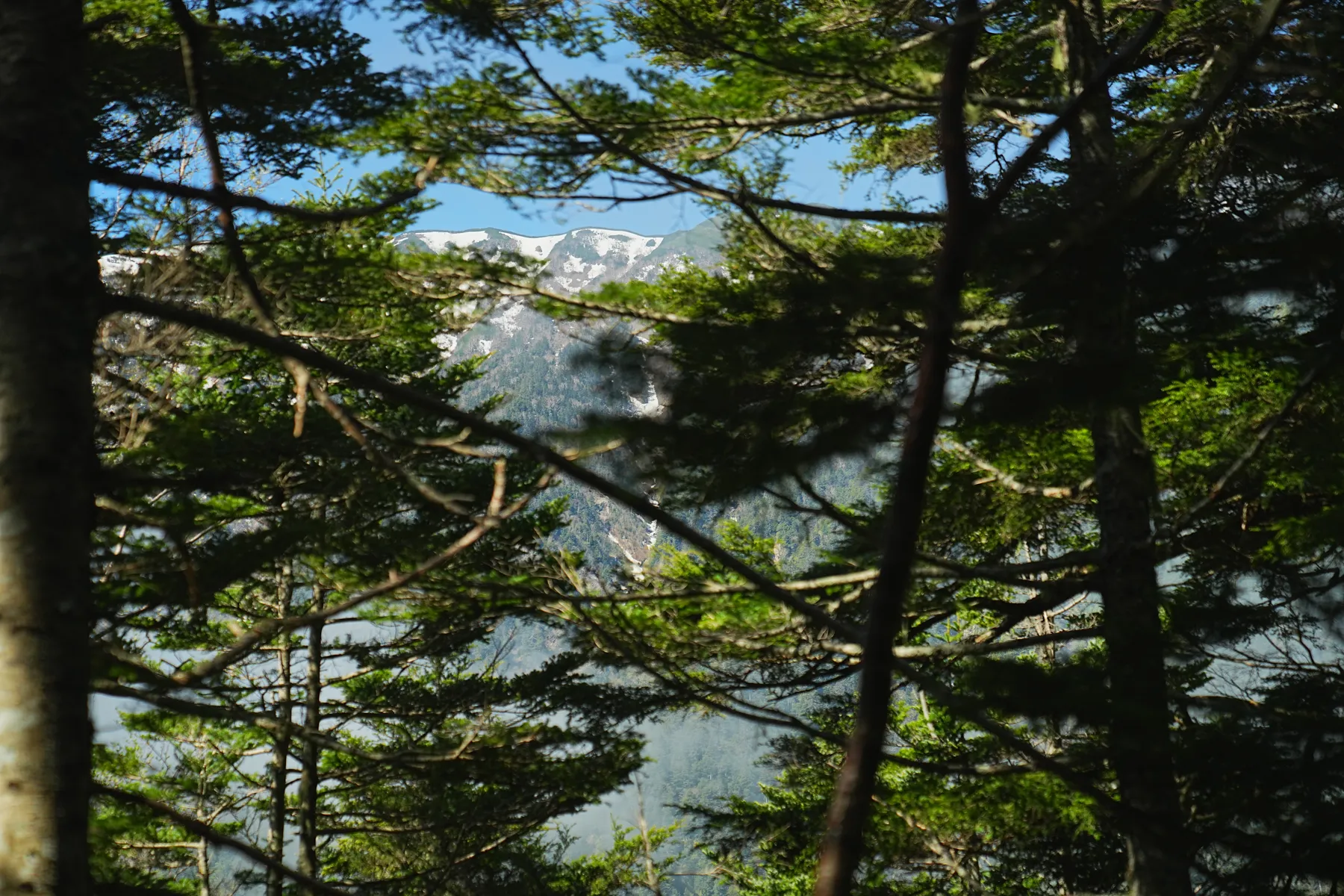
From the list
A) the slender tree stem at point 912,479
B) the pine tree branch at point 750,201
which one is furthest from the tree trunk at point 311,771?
the slender tree stem at point 912,479

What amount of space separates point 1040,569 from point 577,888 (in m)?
12.0

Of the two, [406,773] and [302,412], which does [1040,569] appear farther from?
[406,773]

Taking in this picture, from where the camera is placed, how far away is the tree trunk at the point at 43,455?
5.83ft

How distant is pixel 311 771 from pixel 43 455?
8.89 metres

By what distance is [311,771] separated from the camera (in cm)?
991

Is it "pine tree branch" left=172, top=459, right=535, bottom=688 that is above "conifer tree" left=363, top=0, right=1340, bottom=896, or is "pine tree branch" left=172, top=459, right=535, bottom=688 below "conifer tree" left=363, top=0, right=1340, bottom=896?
below

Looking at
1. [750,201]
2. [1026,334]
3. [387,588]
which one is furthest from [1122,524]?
[387,588]

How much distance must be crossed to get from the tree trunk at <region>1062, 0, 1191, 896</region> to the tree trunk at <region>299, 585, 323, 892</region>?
23.6 feet

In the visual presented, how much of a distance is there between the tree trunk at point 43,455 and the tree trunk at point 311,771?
333 inches

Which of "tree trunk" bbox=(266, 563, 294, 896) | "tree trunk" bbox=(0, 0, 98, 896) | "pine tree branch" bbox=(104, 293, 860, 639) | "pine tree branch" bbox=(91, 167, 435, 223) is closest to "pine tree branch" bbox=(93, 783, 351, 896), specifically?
"tree trunk" bbox=(0, 0, 98, 896)

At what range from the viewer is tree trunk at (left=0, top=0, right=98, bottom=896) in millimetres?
1778

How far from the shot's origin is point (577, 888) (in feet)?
50.8

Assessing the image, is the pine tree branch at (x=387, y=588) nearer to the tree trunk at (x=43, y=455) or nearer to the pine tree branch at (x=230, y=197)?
the tree trunk at (x=43, y=455)

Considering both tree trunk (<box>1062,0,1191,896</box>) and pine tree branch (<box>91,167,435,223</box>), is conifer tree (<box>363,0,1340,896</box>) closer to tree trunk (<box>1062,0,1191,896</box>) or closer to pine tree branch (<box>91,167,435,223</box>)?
tree trunk (<box>1062,0,1191,896</box>)
